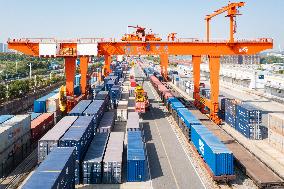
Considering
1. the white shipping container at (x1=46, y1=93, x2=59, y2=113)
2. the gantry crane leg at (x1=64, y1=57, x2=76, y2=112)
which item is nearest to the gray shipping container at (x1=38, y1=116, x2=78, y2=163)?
the gantry crane leg at (x1=64, y1=57, x2=76, y2=112)

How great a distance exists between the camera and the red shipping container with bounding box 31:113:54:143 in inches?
1483

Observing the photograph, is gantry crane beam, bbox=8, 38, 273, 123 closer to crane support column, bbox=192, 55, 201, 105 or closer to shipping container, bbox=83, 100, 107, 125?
shipping container, bbox=83, 100, 107, 125

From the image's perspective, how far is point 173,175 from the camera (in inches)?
1171

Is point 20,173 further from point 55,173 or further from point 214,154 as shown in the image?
point 214,154

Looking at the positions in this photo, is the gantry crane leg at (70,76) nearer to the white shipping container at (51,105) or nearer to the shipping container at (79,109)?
the shipping container at (79,109)

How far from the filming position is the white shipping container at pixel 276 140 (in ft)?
121

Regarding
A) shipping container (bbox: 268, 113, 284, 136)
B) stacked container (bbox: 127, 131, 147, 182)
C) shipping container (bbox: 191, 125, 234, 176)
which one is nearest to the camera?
shipping container (bbox: 191, 125, 234, 176)

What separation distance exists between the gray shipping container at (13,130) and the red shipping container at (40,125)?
1.99 metres

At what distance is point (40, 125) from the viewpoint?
39688mm

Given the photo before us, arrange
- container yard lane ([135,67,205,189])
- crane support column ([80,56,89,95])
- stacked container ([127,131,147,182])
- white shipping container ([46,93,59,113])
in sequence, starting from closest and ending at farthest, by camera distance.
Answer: stacked container ([127,131,147,182])
container yard lane ([135,67,205,189])
white shipping container ([46,93,59,113])
crane support column ([80,56,89,95])

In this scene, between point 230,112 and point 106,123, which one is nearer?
point 106,123

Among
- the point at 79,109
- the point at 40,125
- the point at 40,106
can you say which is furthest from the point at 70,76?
the point at 40,125

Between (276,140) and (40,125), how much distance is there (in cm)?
2950

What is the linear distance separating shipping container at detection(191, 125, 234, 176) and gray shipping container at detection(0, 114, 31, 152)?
18.6m
